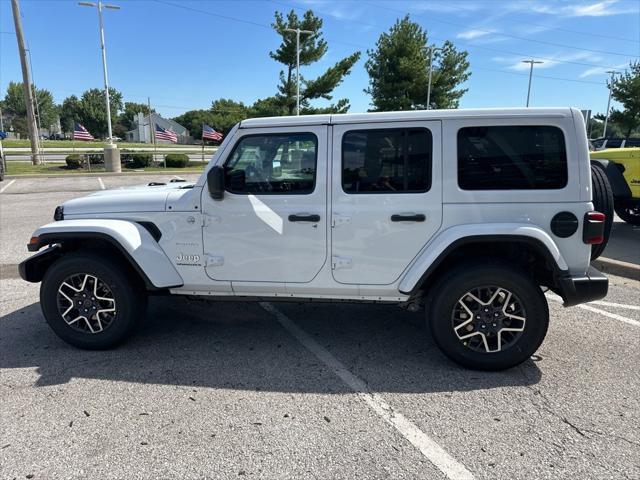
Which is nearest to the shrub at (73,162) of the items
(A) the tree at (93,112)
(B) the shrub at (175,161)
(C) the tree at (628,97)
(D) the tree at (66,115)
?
(B) the shrub at (175,161)

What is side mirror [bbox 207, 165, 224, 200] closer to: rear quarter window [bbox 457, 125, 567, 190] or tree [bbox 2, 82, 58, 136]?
rear quarter window [bbox 457, 125, 567, 190]

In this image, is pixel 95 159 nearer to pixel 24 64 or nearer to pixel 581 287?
pixel 24 64

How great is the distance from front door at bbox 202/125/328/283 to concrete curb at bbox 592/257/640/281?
15.3 feet

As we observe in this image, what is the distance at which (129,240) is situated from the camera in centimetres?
363

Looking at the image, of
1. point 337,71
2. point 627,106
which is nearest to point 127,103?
point 337,71

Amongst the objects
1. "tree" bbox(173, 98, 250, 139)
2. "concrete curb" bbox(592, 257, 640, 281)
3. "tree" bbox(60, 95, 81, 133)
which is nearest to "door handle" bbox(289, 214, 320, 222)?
"concrete curb" bbox(592, 257, 640, 281)

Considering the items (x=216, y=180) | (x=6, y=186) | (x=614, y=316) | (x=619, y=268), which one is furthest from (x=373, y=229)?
(x=6, y=186)

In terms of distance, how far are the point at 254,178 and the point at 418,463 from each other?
2.30m

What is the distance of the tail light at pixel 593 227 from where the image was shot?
10.8 feet

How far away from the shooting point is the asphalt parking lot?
2.53 metres

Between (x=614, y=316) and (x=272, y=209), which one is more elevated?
(x=272, y=209)

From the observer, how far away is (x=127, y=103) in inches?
4924

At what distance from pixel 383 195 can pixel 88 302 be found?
2.54 metres

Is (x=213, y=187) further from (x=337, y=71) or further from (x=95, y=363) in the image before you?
(x=337, y=71)
